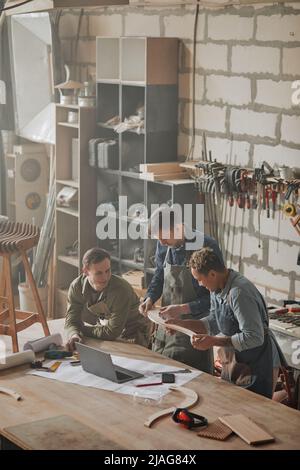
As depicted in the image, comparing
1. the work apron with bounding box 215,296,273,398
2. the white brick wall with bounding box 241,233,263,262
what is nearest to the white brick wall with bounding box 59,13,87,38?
the white brick wall with bounding box 241,233,263,262

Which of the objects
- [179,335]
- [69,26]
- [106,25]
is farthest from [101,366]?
[69,26]

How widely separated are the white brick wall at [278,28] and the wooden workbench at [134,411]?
2.46m

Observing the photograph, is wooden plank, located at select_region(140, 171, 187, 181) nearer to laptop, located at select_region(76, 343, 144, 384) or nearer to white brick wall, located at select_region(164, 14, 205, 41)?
white brick wall, located at select_region(164, 14, 205, 41)

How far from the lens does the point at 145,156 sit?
6.48 meters

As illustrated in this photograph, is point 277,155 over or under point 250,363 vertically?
over

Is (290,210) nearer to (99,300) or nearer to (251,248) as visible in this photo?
(251,248)

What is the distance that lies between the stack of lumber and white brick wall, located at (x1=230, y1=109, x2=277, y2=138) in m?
0.61

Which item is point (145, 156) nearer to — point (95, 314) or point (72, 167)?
point (72, 167)

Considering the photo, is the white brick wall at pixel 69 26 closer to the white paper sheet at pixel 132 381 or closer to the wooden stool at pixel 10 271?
the wooden stool at pixel 10 271

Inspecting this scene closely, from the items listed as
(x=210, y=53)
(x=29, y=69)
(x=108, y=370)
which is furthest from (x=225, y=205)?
(x=29, y=69)

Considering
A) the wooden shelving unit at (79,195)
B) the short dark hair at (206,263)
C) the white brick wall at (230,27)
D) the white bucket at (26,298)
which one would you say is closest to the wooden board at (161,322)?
the short dark hair at (206,263)

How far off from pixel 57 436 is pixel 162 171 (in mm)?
3329

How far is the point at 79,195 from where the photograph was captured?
7.19 metres

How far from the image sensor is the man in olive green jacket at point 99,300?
4707 millimetres
